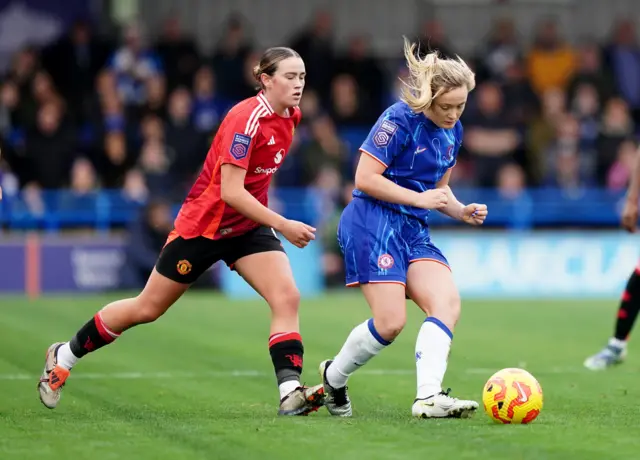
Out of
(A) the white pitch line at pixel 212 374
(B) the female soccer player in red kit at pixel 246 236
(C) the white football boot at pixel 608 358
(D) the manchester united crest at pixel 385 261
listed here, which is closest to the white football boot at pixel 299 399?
(B) the female soccer player in red kit at pixel 246 236

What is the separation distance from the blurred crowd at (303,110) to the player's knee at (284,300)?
11.2 meters

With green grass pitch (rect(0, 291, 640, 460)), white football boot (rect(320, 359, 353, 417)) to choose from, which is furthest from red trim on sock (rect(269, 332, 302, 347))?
green grass pitch (rect(0, 291, 640, 460))

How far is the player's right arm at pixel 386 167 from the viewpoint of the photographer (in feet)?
23.5

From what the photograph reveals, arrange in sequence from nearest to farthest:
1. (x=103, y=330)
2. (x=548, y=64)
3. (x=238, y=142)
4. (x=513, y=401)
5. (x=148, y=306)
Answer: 1. (x=513, y=401)
2. (x=238, y=142)
3. (x=148, y=306)
4. (x=103, y=330)
5. (x=548, y=64)

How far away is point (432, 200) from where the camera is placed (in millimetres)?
7133

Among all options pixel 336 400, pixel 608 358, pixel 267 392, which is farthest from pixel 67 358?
pixel 608 358

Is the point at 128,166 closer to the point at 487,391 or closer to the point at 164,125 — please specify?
the point at 164,125

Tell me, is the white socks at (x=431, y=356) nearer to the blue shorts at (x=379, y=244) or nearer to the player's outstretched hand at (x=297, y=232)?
the blue shorts at (x=379, y=244)

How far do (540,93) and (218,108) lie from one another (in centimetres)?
522

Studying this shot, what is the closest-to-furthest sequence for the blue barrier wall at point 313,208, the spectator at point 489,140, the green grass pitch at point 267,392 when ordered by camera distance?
the green grass pitch at point 267,392, the blue barrier wall at point 313,208, the spectator at point 489,140

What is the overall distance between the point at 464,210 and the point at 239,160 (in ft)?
4.14

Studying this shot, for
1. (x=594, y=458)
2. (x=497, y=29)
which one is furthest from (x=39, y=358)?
(x=497, y=29)

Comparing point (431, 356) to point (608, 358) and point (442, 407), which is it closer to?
point (442, 407)

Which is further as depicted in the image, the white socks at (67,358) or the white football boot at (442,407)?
the white socks at (67,358)
